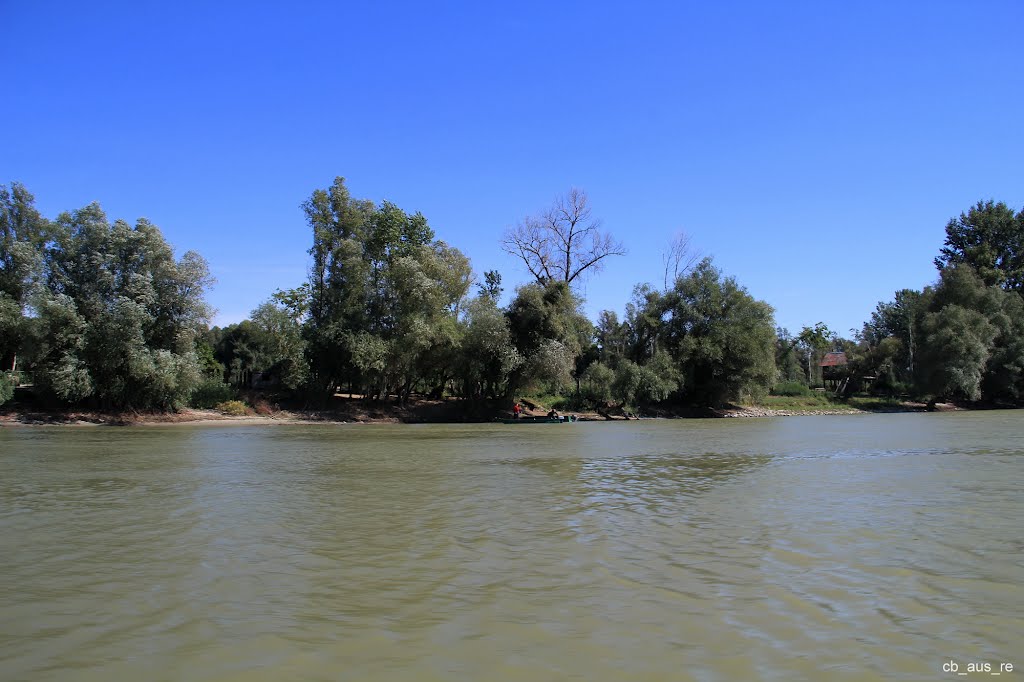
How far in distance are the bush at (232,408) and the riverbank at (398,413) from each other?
11.6 inches

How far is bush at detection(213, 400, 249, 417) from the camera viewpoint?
4275 centimetres

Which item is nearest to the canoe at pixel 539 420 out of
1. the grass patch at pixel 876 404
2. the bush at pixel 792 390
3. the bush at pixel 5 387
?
the bush at pixel 5 387

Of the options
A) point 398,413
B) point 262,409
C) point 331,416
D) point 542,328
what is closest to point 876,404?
point 542,328

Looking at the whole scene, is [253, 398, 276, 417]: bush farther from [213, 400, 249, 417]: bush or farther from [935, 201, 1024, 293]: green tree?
[935, 201, 1024, 293]: green tree

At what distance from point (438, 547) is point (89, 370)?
37.1 m

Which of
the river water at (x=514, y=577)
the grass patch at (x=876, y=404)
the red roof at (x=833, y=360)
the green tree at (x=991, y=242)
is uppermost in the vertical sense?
the green tree at (x=991, y=242)

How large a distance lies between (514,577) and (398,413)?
4265 cm

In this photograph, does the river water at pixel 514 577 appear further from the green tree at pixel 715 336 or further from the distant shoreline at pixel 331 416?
the green tree at pixel 715 336

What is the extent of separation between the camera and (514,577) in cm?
638

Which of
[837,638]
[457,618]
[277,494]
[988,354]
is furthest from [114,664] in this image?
[988,354]

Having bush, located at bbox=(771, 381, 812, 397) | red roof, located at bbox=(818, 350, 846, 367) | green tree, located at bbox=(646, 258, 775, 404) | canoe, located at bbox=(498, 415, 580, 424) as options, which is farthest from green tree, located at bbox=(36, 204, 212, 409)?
red roof, located at bbox=(818, 350, 846, 367)

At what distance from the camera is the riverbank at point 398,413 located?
122ft

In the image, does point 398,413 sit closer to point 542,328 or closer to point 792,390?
point 542,328

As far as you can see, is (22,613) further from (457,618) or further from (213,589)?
(457,618)
